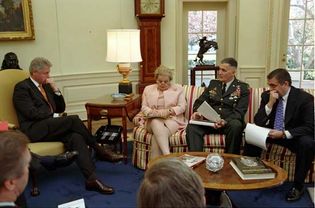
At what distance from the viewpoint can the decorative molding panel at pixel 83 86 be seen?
5.03 metres

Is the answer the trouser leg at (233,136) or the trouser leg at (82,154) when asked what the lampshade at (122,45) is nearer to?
the trouser leg at (82,154)

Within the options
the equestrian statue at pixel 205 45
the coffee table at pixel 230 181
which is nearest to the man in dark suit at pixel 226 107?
the coffee table at pixel 230 181

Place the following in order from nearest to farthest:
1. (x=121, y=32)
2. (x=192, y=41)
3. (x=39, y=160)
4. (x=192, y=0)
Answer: (x=39, y=160) → (x=121, y=32) → (x=192, y=0) → (x=192, y=41)

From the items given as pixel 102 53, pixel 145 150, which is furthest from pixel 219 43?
pixel 145 150

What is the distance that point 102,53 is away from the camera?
517 centimetres

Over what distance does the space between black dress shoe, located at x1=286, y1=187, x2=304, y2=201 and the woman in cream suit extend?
111cm

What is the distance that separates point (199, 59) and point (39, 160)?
Answer: 10.7 feet

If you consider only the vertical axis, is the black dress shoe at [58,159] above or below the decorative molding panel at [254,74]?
below

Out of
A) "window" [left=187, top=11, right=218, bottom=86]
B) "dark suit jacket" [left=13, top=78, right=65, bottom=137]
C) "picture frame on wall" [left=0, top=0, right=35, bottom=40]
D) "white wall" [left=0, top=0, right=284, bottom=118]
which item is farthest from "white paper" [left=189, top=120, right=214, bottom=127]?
"picture frame on wall" [left=0, top=0, right=35, bottom=40]

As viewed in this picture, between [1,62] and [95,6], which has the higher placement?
[95,6]

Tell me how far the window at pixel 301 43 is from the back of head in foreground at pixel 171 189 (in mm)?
4710

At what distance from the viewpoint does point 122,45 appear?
143 inches

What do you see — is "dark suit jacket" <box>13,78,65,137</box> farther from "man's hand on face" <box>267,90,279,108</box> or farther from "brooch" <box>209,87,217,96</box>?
"man's hand on face" <box>267,90,279,108</box>

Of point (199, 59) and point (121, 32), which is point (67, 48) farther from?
point (199, 59)
